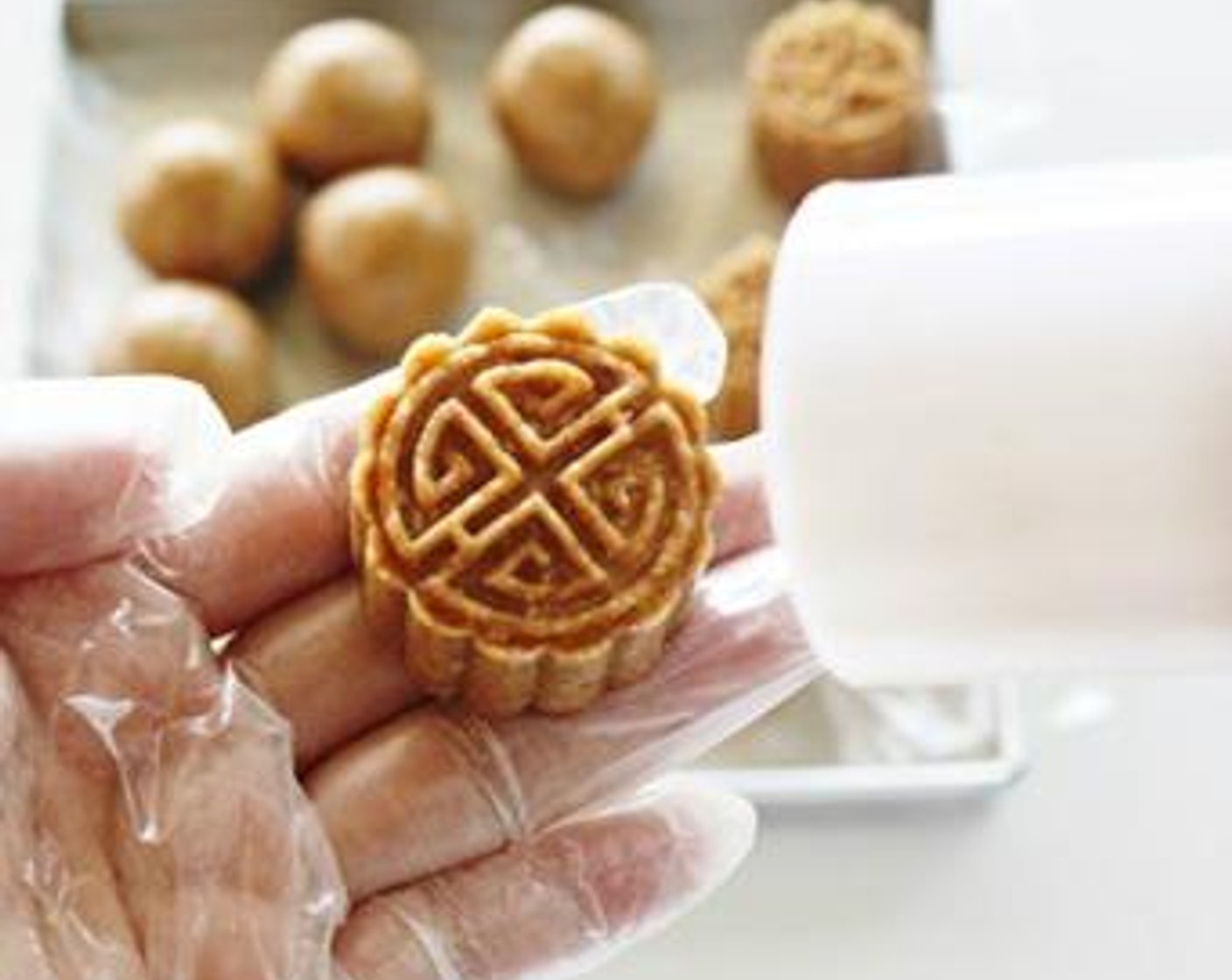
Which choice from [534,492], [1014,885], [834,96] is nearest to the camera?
[534,492]

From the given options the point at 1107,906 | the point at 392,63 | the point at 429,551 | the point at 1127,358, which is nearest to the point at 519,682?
the point at 429,551

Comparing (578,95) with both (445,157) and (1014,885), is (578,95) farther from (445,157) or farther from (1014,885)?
(1014,885)

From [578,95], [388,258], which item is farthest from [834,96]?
[388,258]

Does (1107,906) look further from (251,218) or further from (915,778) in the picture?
(251,218)

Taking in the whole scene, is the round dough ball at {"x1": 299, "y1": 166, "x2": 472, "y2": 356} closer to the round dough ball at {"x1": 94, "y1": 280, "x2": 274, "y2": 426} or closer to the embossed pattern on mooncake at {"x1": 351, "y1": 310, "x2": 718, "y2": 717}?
the round dough ball at {"x1": 94, "y1": 280, "x2": 274, "y2": 426}

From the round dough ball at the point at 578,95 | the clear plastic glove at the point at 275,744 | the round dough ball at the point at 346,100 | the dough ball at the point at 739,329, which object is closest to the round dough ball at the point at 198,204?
the round dough ball at the point at 346,100

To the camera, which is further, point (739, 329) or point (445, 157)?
point (445, 157)

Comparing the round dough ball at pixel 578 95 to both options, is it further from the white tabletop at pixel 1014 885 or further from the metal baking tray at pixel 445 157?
the white tabletop at pixel 1014 885
